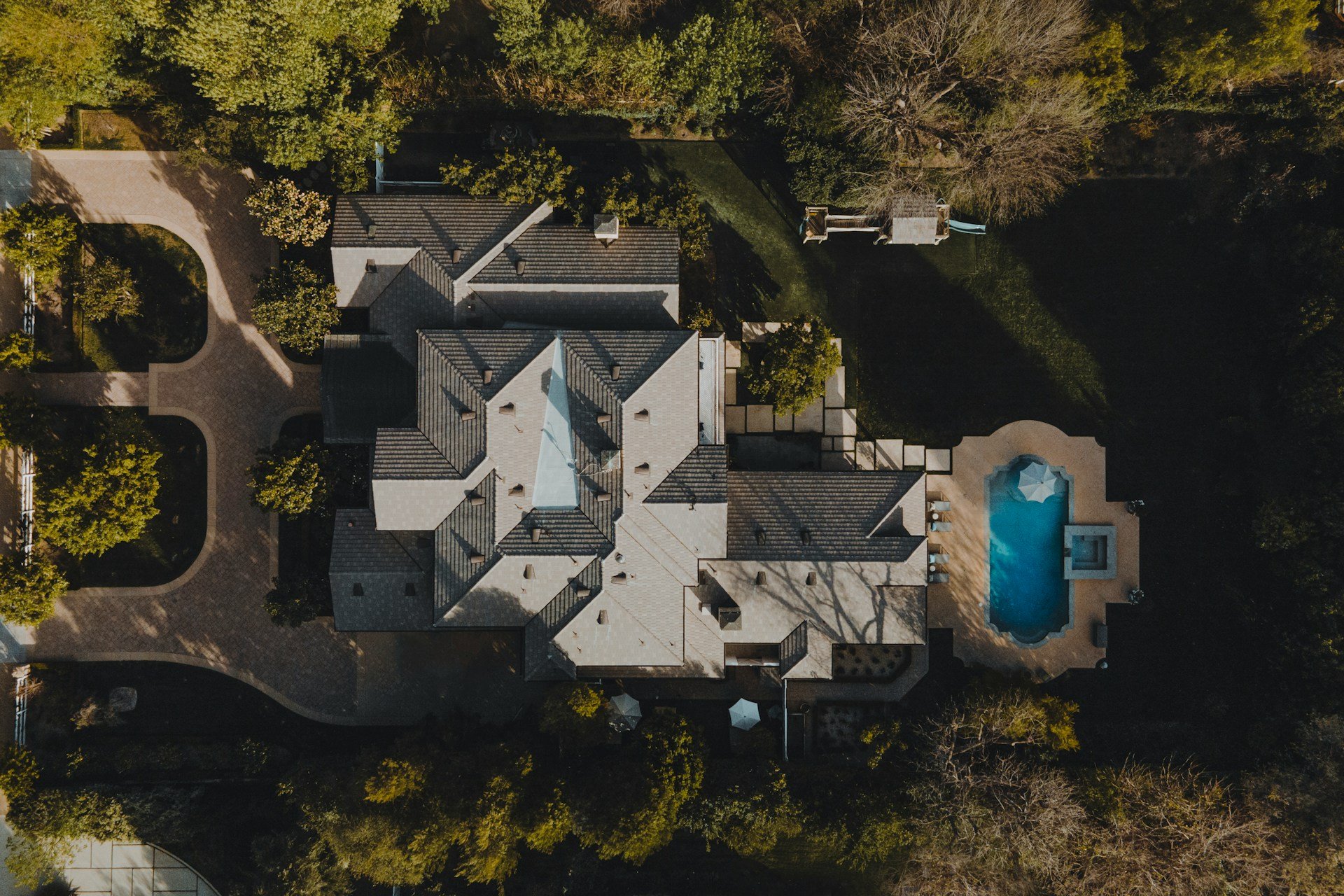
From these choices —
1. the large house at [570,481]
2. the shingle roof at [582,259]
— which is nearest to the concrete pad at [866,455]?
the large house at [570,481]

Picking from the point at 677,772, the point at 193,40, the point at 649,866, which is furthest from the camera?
the point at 649,866

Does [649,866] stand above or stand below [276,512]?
below

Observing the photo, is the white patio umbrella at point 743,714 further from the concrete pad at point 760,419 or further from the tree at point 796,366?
the tree at point 796,366

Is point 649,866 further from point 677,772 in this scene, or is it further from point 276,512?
point 276,512

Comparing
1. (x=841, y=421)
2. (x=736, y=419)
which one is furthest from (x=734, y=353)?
(x=841, y=421)

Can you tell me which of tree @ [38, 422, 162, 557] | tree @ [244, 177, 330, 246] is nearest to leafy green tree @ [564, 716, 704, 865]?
tree @ [38, 422, 162, 557]

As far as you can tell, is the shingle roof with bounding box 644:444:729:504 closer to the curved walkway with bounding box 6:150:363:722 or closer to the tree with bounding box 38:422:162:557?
the curved walkway with bounding box 6:150:363:722

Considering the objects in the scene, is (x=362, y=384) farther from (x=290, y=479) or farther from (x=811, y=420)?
(x=811, y=420)

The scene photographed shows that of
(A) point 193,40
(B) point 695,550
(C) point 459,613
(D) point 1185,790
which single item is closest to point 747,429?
(B) point 695,550
